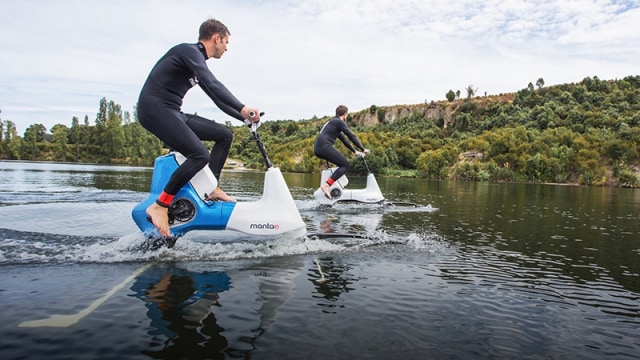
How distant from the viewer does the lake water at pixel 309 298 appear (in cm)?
294

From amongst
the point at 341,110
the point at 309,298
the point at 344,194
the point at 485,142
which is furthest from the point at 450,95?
the point at 309,298

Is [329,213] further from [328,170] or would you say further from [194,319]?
[194,319]

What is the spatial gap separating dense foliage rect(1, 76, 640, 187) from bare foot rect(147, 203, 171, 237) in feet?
175

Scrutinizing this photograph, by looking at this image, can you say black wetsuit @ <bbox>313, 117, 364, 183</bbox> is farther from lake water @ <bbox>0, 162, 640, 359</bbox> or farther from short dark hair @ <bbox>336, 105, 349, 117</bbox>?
lake water @ <bbox>0, 162, 640, 359</bbox>


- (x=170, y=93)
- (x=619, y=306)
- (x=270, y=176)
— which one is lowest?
(x=619, y=306)

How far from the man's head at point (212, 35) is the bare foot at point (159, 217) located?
2.15 meters

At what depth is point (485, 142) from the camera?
66.8 metres

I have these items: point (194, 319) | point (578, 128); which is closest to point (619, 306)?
point (194, 319)

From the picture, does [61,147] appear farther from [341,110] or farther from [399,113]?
[341,110]

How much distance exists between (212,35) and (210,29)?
3.4 inches

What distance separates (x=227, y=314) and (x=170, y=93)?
318 centimetres

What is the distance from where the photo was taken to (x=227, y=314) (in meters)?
3.47

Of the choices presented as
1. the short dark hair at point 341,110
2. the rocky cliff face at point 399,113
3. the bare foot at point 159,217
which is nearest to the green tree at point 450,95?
the rocky cliff face at point 399,113

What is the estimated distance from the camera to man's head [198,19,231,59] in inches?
215
